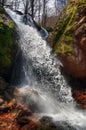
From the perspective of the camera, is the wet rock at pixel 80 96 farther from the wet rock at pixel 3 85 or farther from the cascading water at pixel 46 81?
the wet rock at pixel 3 85

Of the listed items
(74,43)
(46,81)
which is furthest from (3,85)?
(74,43)

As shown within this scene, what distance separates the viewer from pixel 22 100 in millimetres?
12320

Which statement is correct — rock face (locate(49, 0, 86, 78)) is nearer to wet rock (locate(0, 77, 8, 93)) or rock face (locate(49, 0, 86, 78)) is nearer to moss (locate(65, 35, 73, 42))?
moss (locate(65, 35, 73, 42))

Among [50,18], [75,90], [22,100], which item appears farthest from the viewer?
[50,18]

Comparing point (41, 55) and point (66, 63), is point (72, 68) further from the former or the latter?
point (41, 55)

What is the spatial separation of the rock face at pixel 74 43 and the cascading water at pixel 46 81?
28.6 inches

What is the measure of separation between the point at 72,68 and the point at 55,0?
27.6 meters

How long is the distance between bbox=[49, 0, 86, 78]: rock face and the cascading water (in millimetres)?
726

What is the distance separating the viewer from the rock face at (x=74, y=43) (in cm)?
1497

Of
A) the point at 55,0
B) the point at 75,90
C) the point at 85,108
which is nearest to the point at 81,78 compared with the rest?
the point at 75,90

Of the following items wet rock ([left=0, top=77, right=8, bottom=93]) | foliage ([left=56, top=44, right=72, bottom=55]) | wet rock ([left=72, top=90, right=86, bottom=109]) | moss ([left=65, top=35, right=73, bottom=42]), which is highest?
moss ([left=65, top=35, right=73, bottom=42])

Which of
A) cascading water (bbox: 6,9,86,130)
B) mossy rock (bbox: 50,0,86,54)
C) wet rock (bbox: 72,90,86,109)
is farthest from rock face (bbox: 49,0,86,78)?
wet rock (bbox: 72,90,86,109)

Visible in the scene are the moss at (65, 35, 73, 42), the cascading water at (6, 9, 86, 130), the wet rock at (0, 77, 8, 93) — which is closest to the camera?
the cascading water at (6, 9, 86, 130)

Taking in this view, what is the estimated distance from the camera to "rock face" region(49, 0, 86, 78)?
15.0m
